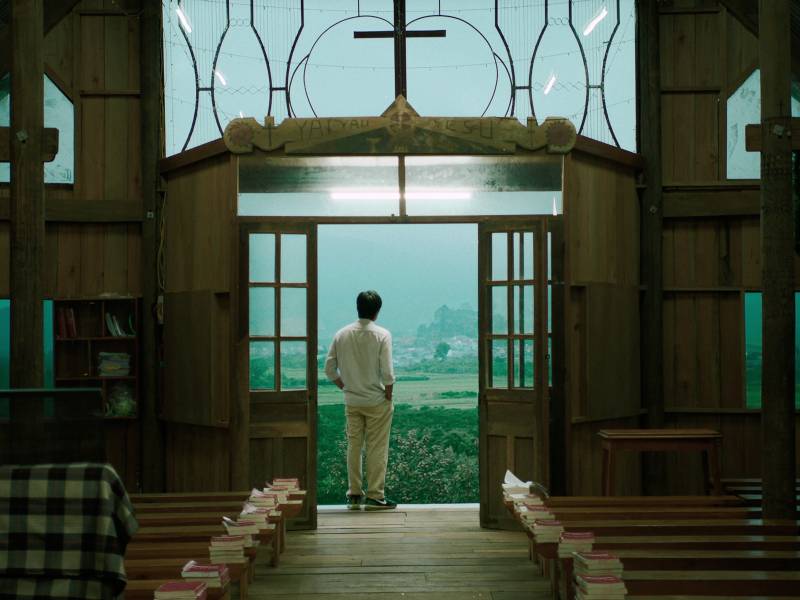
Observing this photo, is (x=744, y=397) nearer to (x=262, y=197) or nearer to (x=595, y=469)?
(x=595, y=469)

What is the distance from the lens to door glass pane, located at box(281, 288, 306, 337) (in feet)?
22.5

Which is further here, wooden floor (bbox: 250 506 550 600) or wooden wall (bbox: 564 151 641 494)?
wooden wall (bbox: 564 151 641 494)

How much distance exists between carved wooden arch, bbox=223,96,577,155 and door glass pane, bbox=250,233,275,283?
25.3 inches

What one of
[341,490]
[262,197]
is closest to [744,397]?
[262,197]

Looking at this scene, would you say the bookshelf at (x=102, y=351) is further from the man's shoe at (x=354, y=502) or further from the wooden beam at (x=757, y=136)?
the wooden beam at (x=757, y=136)

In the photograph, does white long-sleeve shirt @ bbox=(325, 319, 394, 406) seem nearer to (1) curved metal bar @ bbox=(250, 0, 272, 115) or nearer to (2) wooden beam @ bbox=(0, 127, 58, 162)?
(1) curved metal bar @ bbox=(250, 0, 272, 115)

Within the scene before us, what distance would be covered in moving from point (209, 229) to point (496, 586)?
3.33 metres

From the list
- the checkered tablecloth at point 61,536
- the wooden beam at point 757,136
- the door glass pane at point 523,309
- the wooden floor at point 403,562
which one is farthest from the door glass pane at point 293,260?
the checkered tablecloth at point 61,536

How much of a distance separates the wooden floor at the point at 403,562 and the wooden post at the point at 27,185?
176 centimetres

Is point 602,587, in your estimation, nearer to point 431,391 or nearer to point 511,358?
point 511,358

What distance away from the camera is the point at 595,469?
7.07 m

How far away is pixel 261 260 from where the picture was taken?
270 inches

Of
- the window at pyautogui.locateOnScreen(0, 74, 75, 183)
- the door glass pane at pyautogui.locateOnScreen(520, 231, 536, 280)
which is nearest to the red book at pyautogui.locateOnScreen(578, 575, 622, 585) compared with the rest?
the door glass pane at pyautogui.locateOnScreen(520, 231, 536, 280)

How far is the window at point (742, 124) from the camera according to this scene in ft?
24.5
